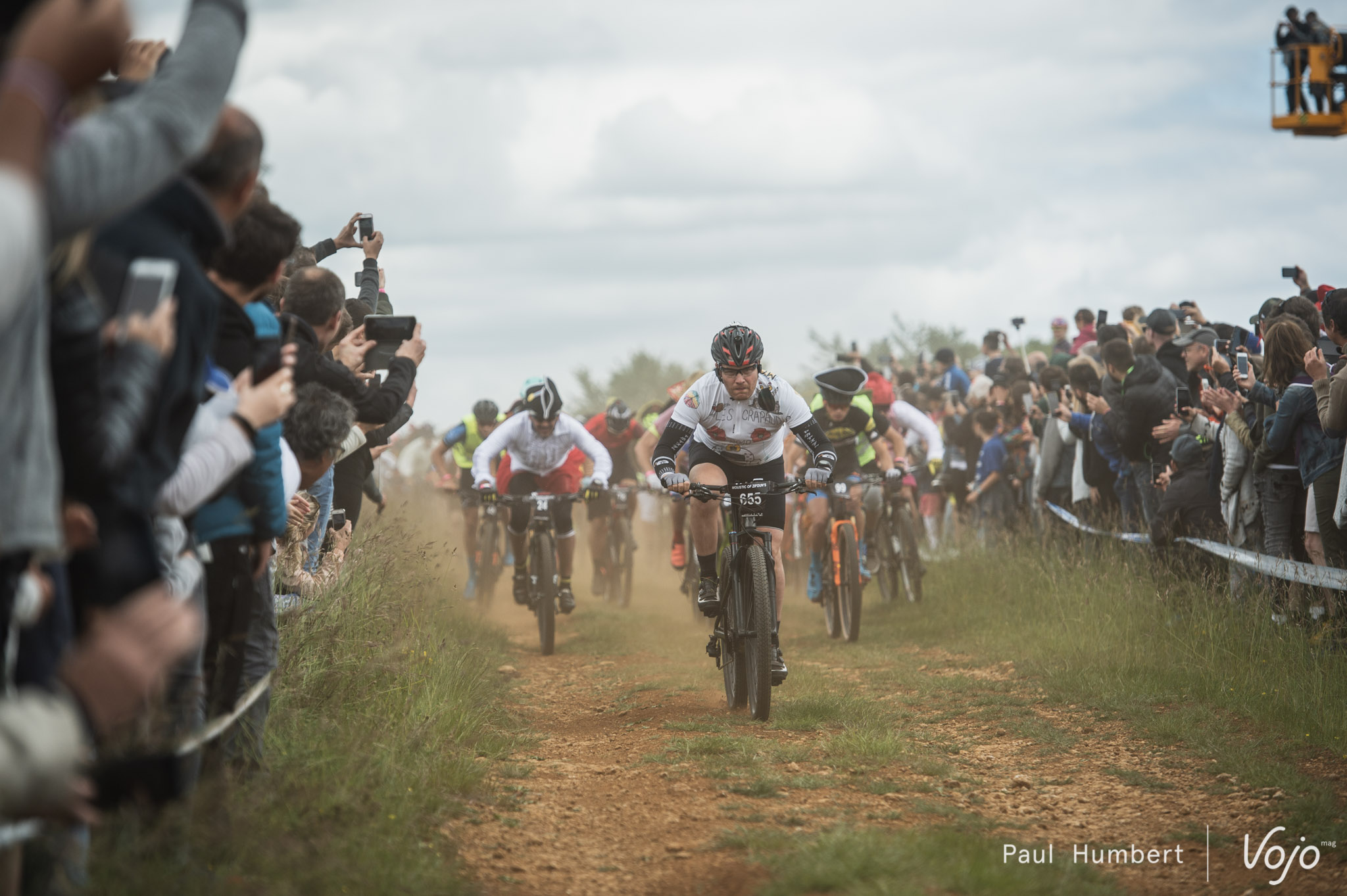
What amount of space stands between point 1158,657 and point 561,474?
6.75 m

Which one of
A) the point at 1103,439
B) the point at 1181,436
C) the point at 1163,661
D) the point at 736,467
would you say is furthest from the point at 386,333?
the point at 1103,439

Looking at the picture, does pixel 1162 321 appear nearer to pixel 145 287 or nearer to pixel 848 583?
pixel 848 583

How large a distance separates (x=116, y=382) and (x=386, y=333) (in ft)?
9.64

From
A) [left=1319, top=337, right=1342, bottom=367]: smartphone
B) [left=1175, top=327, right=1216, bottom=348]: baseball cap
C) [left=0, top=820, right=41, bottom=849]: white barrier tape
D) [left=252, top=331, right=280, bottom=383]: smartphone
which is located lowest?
[left=0, top=820, right=41, bottom=849]: white barrier tape

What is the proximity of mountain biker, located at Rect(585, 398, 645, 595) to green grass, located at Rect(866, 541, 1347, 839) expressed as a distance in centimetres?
469

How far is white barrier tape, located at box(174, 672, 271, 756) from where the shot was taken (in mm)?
3586

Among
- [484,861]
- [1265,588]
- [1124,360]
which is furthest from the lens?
[1124,360]

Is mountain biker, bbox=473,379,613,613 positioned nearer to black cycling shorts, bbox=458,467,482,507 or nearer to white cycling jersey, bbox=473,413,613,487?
white cycling jersey, bbox=473,413,613,487

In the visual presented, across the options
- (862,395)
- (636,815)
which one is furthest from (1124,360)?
(636,815)

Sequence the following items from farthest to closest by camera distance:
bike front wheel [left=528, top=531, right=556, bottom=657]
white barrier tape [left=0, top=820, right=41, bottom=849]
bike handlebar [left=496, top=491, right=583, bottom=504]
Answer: bike handlebar [left=496, top=491, right=583, bottom=504] → bike front wheel [left=528, top=531, right=556, bottom=657] → white barrier tape [left=0, top=820, right=41, bottom=849]

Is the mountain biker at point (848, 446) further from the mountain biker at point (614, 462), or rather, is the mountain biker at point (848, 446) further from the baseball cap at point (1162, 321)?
the mountain biker at point (614, 462)

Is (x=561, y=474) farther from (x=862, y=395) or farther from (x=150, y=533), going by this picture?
(x=150, y=533)

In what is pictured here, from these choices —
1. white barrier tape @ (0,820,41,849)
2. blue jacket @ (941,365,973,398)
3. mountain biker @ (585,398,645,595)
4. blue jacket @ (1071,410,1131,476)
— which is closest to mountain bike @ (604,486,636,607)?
mountain biker @ (585,398,645,595)

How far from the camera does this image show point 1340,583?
7.25 m
